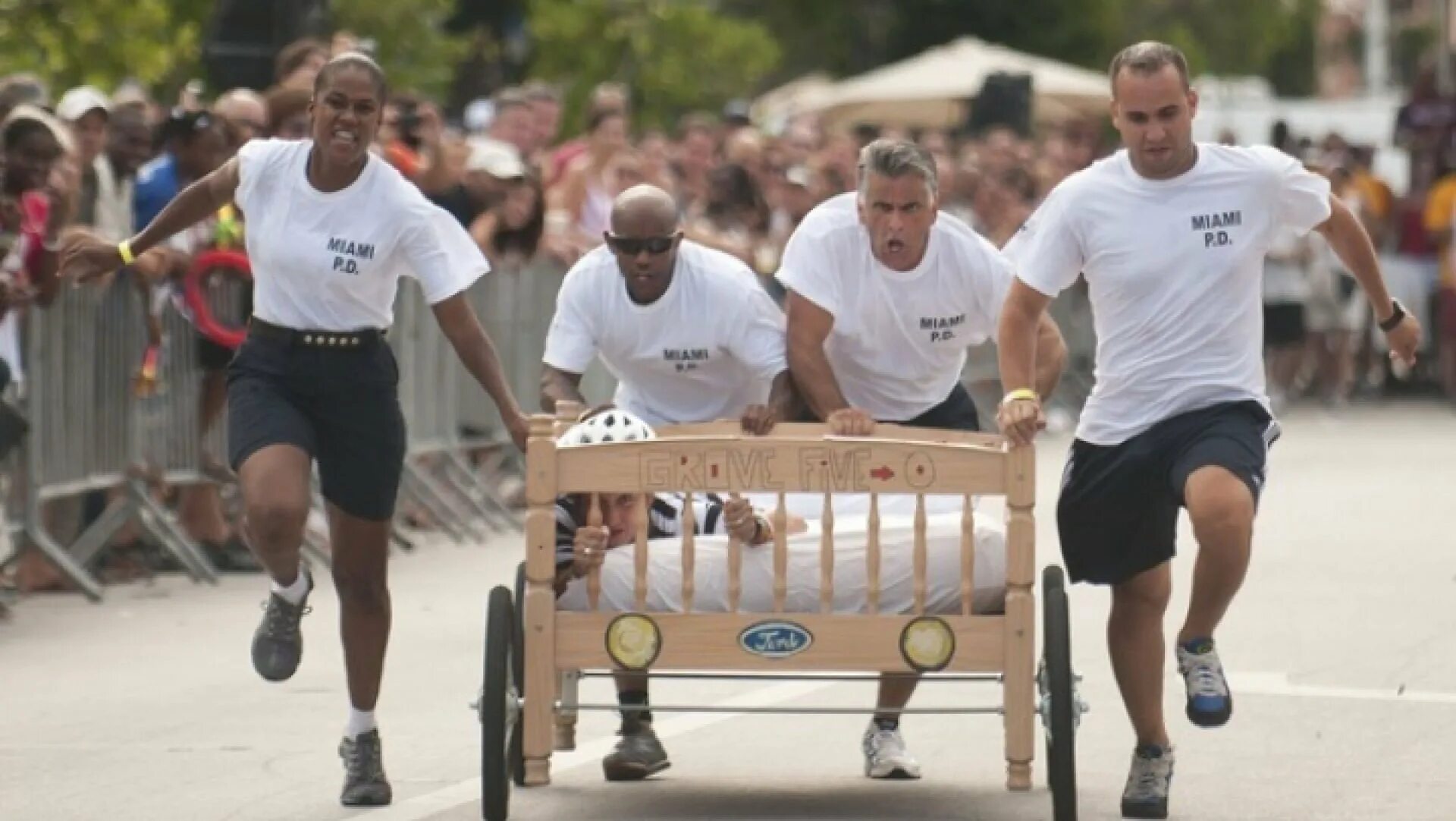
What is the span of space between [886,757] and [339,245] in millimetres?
2116

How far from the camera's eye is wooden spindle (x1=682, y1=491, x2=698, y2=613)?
8.89m

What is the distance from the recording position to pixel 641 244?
10.1 meters

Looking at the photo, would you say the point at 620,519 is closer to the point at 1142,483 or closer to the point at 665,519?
the point at 665,519

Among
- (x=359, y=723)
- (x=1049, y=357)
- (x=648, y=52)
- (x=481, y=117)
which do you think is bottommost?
(x=359, y=723)

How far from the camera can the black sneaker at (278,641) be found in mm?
9344

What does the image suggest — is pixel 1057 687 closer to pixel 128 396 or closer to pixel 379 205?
pixel 379 205

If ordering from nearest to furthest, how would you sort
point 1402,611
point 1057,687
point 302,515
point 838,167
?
point 1057,687 → point 302,515 → point 1402,611 → point 838,167

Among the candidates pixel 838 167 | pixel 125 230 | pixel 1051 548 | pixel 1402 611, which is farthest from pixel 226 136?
pixel 838 167

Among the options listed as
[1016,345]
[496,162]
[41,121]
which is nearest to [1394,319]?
[1016,345]

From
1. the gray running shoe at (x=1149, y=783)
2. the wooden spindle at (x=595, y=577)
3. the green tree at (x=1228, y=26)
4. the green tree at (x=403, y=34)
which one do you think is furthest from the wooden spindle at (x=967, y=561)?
the green tree at (x=1228, y=26)

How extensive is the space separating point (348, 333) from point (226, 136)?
650cm

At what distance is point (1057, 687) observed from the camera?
28.4 ft

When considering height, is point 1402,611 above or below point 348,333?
below

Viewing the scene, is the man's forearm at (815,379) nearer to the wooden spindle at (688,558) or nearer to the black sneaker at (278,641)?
the wooden spindle at (688,558)
